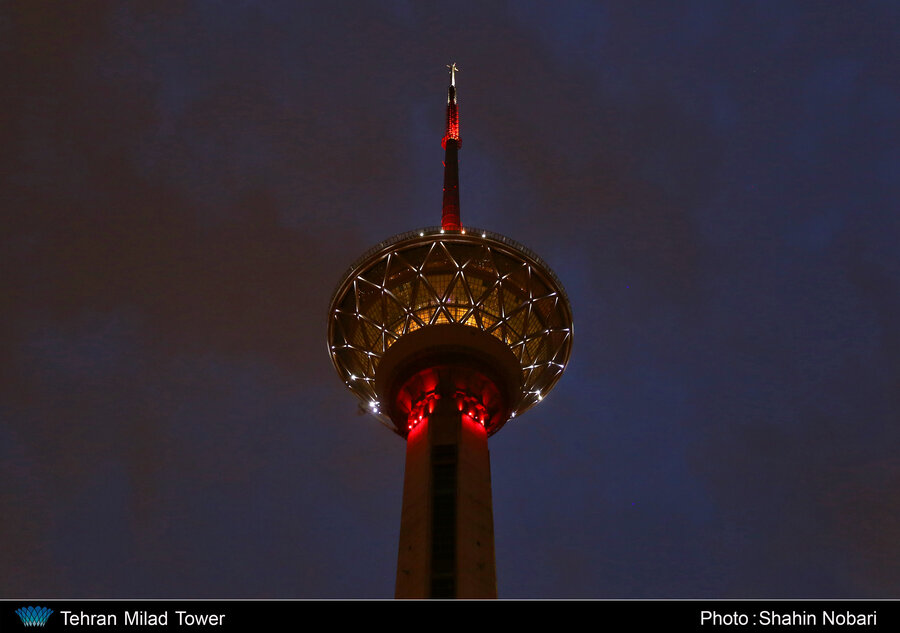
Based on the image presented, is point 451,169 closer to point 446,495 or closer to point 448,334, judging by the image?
point 448,334

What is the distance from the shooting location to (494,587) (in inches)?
1784

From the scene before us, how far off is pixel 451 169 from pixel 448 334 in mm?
16961

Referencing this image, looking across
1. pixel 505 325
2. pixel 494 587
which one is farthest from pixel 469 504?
pixel 505 325

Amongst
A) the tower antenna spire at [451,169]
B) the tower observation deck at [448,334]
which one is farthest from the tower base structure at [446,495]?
the tower antenna spire at [451,169]
